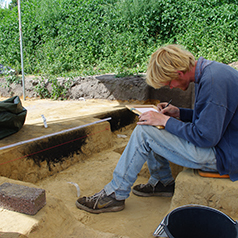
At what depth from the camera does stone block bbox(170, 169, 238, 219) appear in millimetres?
1531

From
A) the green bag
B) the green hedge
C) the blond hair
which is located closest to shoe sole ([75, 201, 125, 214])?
the blond hair

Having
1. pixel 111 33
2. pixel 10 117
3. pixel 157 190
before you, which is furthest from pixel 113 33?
pixel 157 190

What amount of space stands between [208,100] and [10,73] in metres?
7.02

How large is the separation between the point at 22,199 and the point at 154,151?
3.22ft

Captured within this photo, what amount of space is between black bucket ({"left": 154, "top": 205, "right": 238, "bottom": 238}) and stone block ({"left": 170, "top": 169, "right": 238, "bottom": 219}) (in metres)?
0.24

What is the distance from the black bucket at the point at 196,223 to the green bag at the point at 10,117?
203 cm

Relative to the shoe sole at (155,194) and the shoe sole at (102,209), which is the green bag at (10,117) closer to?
the shoe sole at (102,209)

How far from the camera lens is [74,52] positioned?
794 centimetres

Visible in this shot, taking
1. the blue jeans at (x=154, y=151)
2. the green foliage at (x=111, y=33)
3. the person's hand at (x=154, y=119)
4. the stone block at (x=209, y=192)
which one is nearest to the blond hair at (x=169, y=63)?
the person's hand at (x=154, y=119)

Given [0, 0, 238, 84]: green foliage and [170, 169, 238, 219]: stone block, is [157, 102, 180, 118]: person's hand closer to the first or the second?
[170, 169, 238, 219]: stone block

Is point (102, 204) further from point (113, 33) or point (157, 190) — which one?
point (113, 33)

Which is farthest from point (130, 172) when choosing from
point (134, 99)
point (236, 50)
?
point (236, 50)

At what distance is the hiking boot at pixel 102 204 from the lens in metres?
1.93

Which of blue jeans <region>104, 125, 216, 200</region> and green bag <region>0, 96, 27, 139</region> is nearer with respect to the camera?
blue jeans <region>104, 125, 216, 200</region>
